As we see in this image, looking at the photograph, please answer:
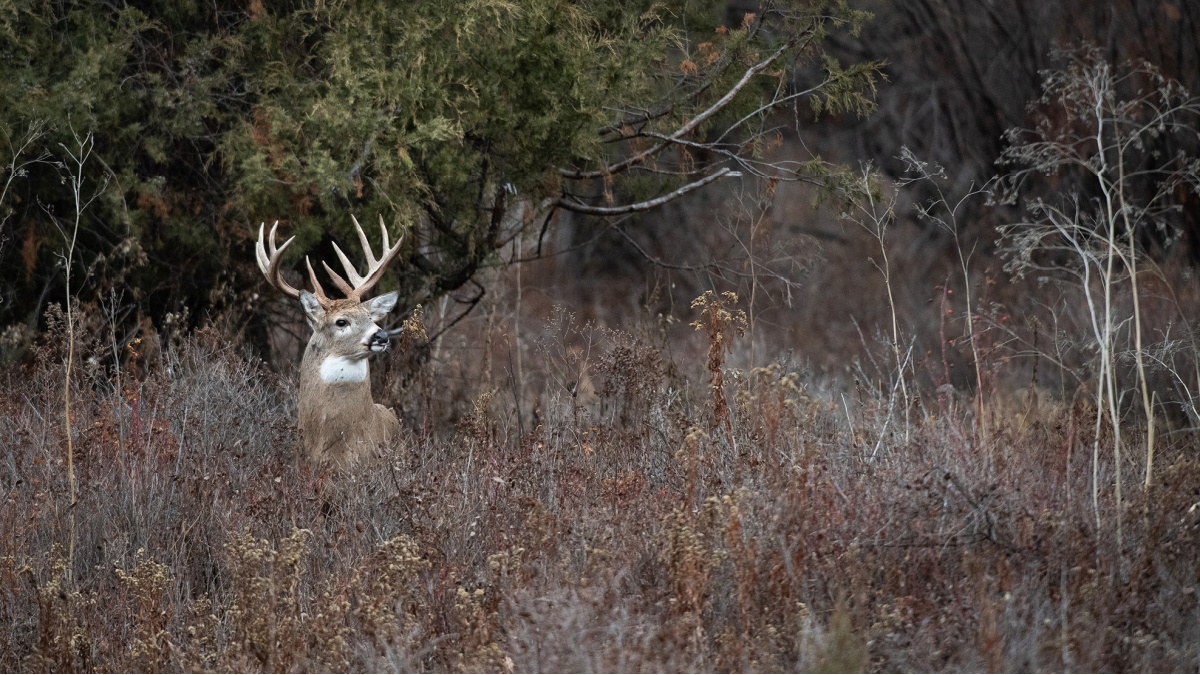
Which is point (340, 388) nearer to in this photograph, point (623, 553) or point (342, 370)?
point (342, 370)

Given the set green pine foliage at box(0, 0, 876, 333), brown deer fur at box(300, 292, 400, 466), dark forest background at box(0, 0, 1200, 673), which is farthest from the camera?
green pine foliage at box(0, 0, 876, 333)

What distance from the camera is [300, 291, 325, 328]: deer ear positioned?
20.8ft

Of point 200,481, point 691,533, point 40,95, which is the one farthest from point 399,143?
point 691,533

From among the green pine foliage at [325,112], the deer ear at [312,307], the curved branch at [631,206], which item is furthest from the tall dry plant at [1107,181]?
the deer ear at [312,307]

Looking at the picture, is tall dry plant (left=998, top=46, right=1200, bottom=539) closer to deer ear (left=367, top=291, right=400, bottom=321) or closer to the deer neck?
deer ear (left=367, top=291, right=400, bottom=321)

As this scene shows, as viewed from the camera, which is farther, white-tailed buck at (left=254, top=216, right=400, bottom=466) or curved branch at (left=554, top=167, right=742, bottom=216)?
curved branch at (left=554, top=167, right=742, bottom=216)

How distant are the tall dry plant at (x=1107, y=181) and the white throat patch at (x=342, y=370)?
10.6ft

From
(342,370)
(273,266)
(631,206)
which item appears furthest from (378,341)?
(631,206)

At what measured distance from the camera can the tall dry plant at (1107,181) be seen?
14.4 ft

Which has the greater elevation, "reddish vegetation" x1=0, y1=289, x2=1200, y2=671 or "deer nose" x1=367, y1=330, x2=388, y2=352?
"deer nose" x1=367, y1=330, x2=388, y2=352

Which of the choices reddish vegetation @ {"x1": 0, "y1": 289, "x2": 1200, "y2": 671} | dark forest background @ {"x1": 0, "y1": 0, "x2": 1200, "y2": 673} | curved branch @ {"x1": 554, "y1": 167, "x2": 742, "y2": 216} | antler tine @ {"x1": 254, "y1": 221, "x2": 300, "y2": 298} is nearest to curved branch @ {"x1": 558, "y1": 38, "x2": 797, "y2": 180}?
dark forest background @ {"x1": 0, "y1": 0, "x2": 1200, "y2": 673}

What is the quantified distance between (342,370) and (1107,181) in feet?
14.4

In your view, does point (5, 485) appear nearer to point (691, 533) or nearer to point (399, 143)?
point (399, 143)

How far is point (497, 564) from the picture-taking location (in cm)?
404
